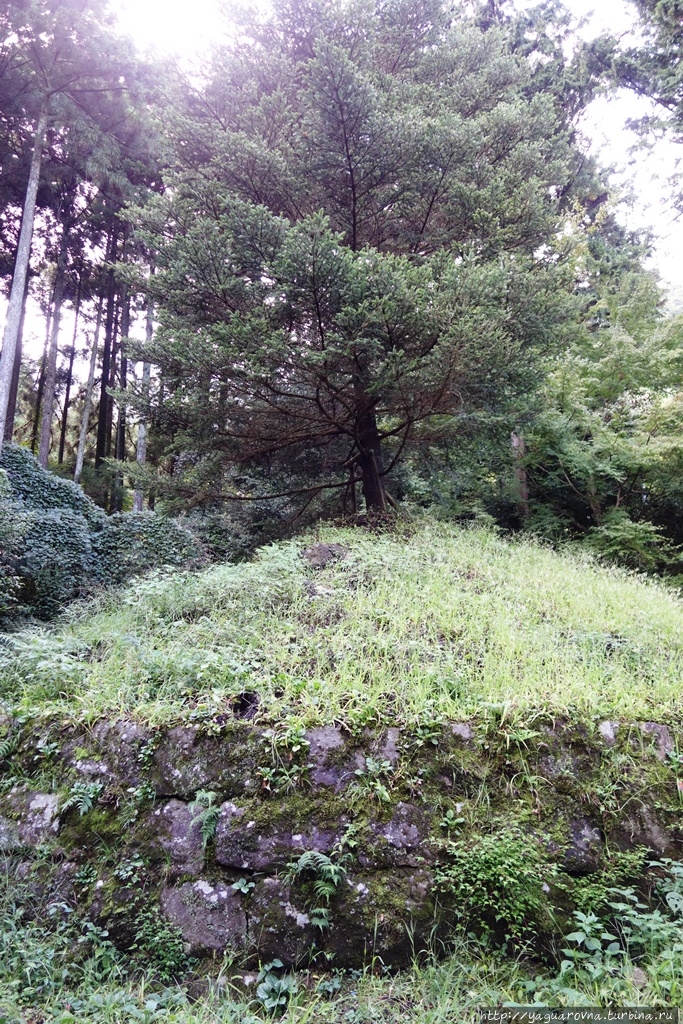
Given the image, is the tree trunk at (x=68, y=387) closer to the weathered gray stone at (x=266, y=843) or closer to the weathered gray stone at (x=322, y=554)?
the weathered gray stone at (x=322, y=554)

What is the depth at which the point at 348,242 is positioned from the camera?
6957 mm

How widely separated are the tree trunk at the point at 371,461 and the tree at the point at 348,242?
0.03m

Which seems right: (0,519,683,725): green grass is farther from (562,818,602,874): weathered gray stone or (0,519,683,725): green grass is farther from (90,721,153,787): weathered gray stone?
(562,818,602,874): weathered gray stone

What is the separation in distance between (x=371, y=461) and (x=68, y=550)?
4.69 m

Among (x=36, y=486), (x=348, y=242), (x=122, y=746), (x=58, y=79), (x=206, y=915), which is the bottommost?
(x=206, y=915)

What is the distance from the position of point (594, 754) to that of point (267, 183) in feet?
23.3

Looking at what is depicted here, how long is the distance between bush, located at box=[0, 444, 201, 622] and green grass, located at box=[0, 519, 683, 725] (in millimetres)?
1995

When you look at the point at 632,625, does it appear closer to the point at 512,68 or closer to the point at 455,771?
the point at 455,771

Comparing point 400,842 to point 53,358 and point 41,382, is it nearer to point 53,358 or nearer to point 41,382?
point 53,358

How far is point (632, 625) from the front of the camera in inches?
151

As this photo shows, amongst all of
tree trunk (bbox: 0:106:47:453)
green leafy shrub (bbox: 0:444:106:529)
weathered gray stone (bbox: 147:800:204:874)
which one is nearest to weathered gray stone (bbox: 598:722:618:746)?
weathered gray stone (bbox: 147:800:204:874)

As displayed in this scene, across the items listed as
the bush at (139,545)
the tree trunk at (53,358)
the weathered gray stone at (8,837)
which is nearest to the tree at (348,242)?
the bush at (139,545)

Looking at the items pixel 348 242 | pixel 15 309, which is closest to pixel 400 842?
pixel 348 242

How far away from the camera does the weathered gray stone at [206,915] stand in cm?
228
